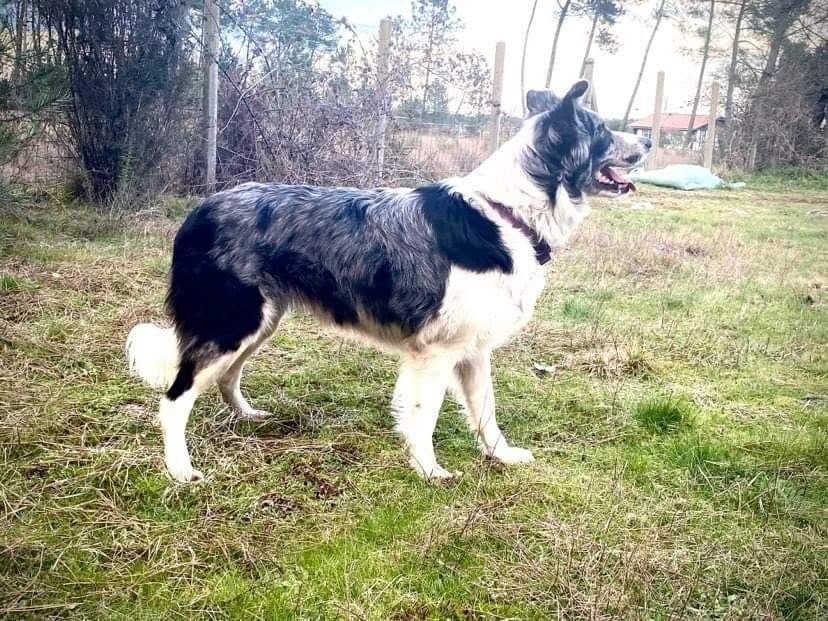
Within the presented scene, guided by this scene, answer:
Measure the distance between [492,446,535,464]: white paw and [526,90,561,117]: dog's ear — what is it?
1787mm

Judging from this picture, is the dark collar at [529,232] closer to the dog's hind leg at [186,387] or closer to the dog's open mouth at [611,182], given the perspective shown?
the dog's open mouth at [611,182]

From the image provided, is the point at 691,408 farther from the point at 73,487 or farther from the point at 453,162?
the point at 453,162

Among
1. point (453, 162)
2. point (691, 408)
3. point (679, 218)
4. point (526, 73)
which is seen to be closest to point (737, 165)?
point (526, 73)

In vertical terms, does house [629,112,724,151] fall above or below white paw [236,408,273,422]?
above

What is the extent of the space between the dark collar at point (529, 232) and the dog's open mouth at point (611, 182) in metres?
0.46

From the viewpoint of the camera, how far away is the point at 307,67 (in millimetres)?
9016

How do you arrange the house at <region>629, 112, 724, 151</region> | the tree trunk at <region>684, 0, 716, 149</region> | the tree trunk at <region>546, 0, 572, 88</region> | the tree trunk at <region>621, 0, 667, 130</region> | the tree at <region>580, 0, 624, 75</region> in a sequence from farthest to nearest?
the tree trunk at <region>621, 0, 667, 130</region>, the tree at <region>580, 0, 624, 75</region>, the tree trunk at <region>684, 0, 716, 149</region>, the tree trunk at <region>546, 0, 572, 88</region>, the house at <region>629, 112, 724, 151</region>

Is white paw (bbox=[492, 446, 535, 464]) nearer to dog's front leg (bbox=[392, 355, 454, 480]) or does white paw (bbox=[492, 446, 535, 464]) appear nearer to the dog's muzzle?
dog's front leg (bbox=[392, 355, 454, 480])

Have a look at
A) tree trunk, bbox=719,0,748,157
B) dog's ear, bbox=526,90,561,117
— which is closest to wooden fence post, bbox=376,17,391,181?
dog's ear, bbox=526,90,561,117

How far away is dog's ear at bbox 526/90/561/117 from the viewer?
3.61 metres

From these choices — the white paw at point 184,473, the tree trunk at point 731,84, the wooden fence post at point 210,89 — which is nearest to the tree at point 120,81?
the wooden fence post at point 210,89

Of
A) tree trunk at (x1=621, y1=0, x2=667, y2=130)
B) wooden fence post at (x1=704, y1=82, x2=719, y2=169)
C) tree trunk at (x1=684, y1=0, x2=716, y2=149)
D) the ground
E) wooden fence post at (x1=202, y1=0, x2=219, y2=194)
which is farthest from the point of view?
tree trunk at (x1=621, y1=0, x2=667, y2=130)

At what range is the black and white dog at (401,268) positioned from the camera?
10.2 ft

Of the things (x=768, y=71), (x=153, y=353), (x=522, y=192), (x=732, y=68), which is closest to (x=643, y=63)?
(x=732, y=68)
